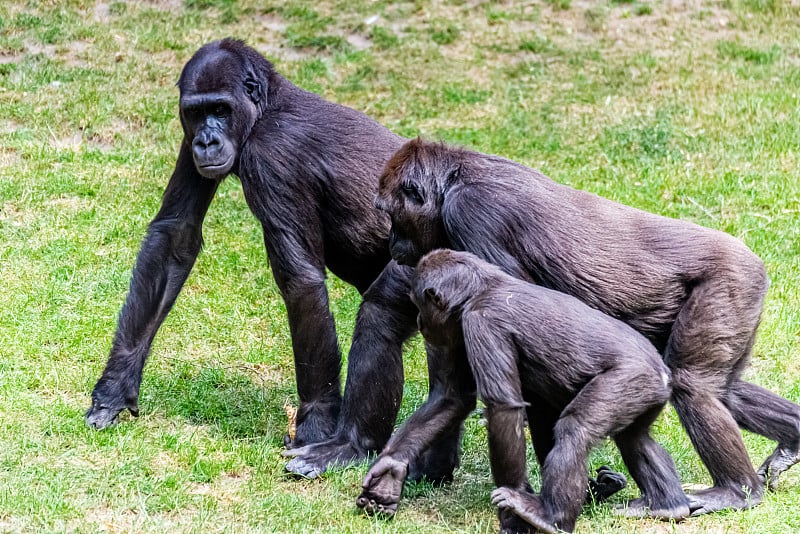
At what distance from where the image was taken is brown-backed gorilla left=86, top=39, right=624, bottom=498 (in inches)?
227

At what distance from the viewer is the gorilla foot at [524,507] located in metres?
4.70

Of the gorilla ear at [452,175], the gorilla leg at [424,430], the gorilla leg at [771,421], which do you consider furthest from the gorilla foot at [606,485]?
the gorilla ear at [452,175]

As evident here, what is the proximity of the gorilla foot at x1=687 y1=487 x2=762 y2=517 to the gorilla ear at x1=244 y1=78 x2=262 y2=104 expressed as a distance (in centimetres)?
312

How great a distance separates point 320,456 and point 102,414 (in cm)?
127

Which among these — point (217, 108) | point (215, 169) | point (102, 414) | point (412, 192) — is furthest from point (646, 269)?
point (102, 414)

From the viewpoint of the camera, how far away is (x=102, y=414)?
19.8ft

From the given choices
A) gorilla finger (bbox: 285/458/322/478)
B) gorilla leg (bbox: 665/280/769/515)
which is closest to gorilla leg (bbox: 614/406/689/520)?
gorilla leg (bbox: 665/280/769/515)

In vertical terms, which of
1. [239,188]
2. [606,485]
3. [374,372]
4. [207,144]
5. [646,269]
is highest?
[207,144]

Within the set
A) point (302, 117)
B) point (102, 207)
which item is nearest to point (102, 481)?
point (302, 117)

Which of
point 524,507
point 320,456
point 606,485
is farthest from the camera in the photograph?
point 320,456

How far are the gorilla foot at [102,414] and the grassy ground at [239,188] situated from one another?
0.36ft

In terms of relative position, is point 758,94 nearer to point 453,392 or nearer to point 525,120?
point 525,120

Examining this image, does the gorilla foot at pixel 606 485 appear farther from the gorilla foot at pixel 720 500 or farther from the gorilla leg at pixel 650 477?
the gorilla foot at pixel 720 500

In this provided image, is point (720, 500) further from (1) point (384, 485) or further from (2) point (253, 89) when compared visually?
(2) point (253, 89)
